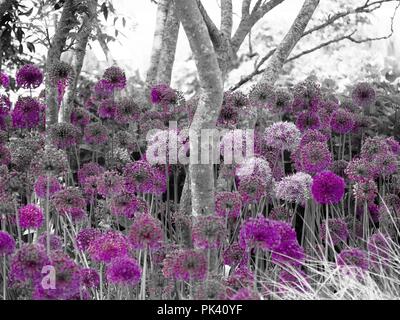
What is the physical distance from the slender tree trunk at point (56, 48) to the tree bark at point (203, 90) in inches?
46.8

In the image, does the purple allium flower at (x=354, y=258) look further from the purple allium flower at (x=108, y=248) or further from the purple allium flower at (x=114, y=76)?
the purple allium flower at (x=114, y=76)

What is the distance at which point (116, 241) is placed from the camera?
274cm

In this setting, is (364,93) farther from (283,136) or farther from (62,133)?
(62,133)

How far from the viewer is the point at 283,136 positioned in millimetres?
3652

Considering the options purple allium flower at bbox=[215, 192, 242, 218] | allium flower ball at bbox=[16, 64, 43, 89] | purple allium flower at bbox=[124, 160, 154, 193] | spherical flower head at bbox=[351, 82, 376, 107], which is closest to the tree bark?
purple allium flower at bbox=[215, 192, 242, 218]

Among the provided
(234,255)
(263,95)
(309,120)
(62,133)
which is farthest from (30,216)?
(309,120)

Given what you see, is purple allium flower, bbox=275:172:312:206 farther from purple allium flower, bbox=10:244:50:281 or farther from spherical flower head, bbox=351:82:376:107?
purple allium flower, bbox=10:244:50:281

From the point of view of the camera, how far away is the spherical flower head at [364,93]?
447cm

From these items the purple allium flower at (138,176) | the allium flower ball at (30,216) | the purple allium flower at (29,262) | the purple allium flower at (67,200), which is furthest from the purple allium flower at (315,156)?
the purple allium flower at (29,262)

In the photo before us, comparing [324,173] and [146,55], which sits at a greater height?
[146,55]

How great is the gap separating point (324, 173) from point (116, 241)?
110cm

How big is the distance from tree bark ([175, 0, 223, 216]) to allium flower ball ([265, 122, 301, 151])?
0.52 meters
